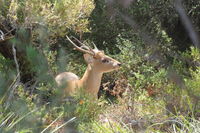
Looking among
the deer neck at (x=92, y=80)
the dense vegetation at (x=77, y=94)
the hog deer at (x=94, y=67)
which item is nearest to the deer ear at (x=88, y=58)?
the hog deer at (x=94, y=67)

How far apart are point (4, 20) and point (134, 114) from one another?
6.04 feet

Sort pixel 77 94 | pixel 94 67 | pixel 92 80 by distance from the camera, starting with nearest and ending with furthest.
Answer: pixel 77 94 < pixel 92 80 < pixel 94 67

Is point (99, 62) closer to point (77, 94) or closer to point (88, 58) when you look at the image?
point (88, 58)

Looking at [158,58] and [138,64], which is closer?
[158,58]

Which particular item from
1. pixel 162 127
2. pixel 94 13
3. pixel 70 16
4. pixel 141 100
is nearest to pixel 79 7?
pixel 70 16

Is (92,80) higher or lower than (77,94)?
lower

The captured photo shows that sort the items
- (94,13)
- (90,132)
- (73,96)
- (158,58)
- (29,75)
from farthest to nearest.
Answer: (94,13)
(29,75)
(73,96)
(90,132)
(158,58)

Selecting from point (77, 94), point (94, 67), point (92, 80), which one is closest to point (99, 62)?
point (94, 67)

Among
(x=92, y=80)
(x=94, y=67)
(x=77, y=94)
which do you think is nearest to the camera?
(x=77, y=94)

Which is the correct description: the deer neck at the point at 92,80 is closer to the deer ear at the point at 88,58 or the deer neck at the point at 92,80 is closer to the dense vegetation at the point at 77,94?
the deer ear at the point at 88,58

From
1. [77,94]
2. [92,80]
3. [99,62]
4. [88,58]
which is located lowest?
[92,80]

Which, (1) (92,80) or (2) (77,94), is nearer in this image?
(2) (77,94)

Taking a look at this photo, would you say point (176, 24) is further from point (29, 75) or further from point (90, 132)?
point (90, 132)

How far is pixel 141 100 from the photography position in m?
5.12
